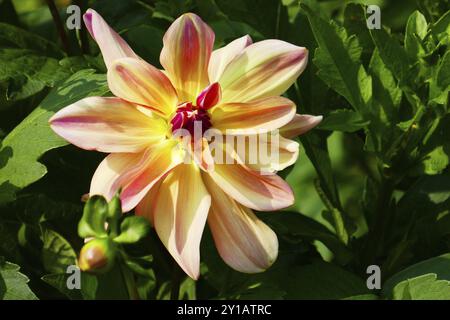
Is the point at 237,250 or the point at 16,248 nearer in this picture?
the point at 237,250

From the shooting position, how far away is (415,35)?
86cm

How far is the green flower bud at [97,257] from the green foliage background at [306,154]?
0.15m

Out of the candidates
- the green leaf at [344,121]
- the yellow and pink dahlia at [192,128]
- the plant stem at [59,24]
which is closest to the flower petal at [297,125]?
the yellow and pink dahlia at [192,128]

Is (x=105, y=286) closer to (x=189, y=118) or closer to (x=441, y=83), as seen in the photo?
(x=189, y=118)

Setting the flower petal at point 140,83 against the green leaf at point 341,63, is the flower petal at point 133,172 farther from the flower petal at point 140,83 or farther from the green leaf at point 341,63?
the green leaf at point 341,63

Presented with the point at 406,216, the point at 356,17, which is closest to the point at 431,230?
the point at 406,216

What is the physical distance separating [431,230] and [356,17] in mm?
228

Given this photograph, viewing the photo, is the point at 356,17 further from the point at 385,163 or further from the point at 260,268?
the point at 260,268

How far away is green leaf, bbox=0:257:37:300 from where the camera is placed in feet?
2.52

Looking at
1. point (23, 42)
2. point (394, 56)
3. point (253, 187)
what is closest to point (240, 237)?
point (253, 187)

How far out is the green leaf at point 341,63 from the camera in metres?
0.86

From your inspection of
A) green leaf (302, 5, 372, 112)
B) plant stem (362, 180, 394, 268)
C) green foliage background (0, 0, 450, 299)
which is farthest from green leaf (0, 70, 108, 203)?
plant stem (362, 180, 394, 268)

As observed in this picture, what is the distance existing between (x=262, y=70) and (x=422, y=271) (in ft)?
0.84
